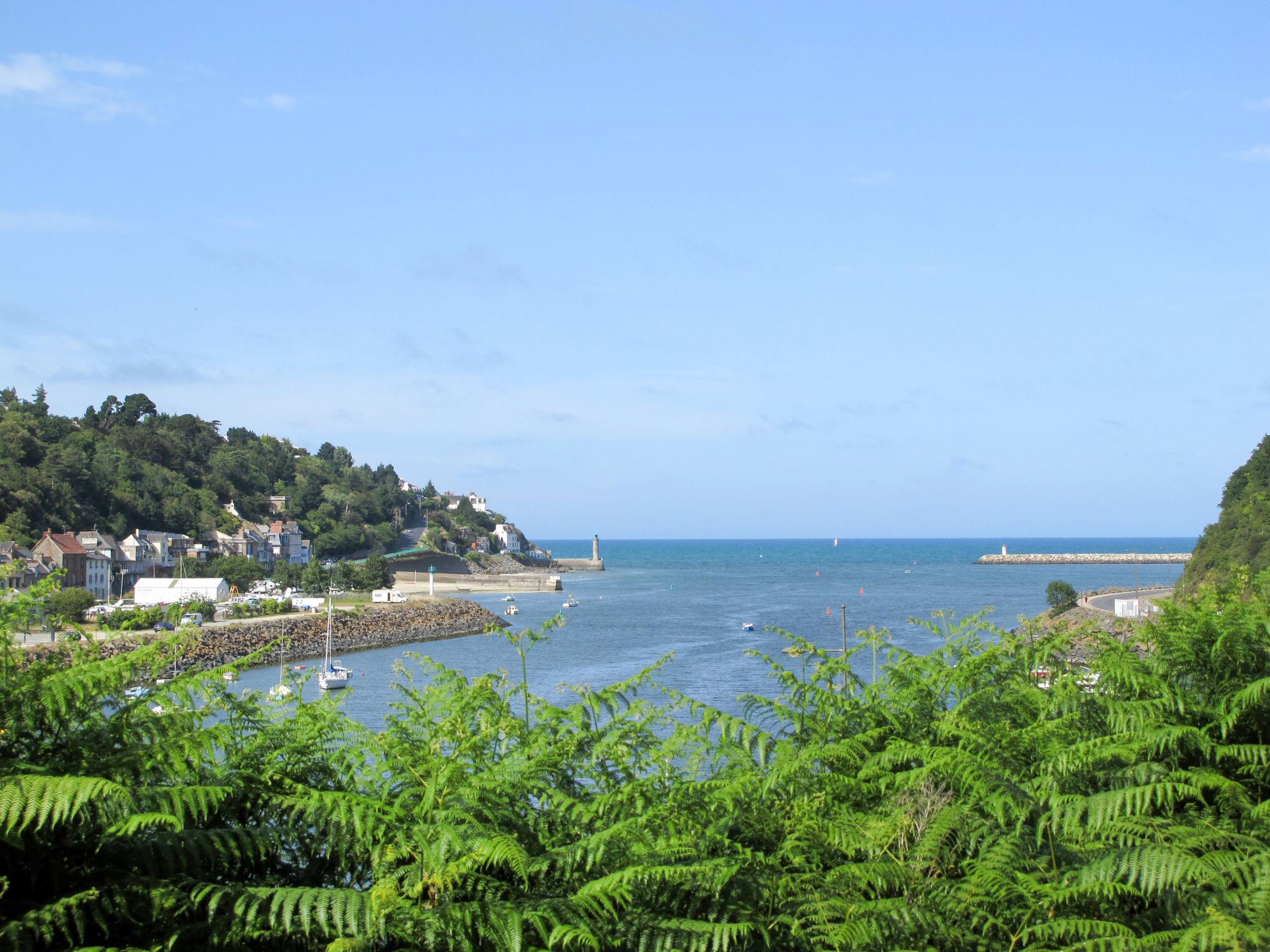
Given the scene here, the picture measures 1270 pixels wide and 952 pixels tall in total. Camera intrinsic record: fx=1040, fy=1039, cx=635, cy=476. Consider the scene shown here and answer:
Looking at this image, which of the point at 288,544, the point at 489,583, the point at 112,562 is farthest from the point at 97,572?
the point at 489,583

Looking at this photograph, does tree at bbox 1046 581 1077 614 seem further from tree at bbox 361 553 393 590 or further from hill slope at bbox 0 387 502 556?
hill slope at bbox 0 387 502 556

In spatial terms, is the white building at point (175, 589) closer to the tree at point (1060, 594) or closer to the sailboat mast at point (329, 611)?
the sailboat mast at point (329, 611)

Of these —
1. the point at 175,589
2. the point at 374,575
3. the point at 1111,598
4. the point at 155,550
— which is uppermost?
the point at 155,550

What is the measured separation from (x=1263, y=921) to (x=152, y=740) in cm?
420

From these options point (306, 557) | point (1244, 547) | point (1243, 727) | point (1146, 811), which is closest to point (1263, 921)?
point (1146, 811)

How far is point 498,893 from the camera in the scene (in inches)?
153

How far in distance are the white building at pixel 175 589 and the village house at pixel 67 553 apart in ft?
14.5

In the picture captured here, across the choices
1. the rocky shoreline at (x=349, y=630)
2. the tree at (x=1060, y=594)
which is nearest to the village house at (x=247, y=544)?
the rocky shoreline at (x=349, y=630)

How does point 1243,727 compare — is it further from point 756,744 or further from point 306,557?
point 306,557

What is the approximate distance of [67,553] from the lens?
267ft

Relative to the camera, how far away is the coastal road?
233 feet

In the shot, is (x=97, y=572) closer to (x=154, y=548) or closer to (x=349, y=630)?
(x=154, y=548)

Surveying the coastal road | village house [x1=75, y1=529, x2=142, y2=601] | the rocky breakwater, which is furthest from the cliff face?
village house [x1=75, y1=529, x2=142, y2=601]

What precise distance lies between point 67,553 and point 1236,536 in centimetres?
8417
